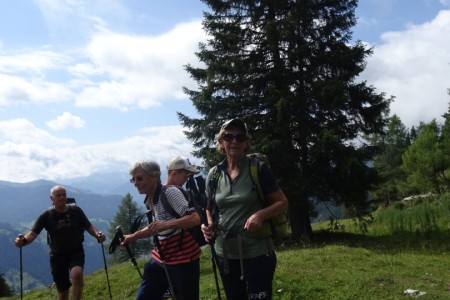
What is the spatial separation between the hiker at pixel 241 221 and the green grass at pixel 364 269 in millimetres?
4591

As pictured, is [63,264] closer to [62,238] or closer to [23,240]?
[62,238]

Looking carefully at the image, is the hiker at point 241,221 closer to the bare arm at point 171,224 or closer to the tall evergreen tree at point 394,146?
the bare arm at point 171,224

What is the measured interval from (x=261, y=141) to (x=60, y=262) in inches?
391

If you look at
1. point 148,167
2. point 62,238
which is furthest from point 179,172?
point 62,238

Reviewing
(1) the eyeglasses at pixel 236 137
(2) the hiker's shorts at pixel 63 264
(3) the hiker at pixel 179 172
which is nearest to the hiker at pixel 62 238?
(2) the hiker's shorts at pixel 63 264

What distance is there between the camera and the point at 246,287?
4.10m

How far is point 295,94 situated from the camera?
1742 cm

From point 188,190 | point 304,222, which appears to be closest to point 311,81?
point 304,222

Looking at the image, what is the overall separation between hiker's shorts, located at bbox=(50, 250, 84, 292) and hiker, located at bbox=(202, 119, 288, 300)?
4429 millimetres

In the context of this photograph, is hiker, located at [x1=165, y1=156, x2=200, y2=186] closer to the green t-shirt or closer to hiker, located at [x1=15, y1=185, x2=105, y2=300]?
the green t-shirt

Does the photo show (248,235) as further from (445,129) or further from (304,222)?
(445,129)

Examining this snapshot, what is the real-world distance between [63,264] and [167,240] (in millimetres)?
4131

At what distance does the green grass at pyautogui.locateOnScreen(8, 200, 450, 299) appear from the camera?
8398 mm

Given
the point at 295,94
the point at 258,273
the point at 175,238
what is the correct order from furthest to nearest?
the point at 295,94, the point at 175,238, the point at 258,273
